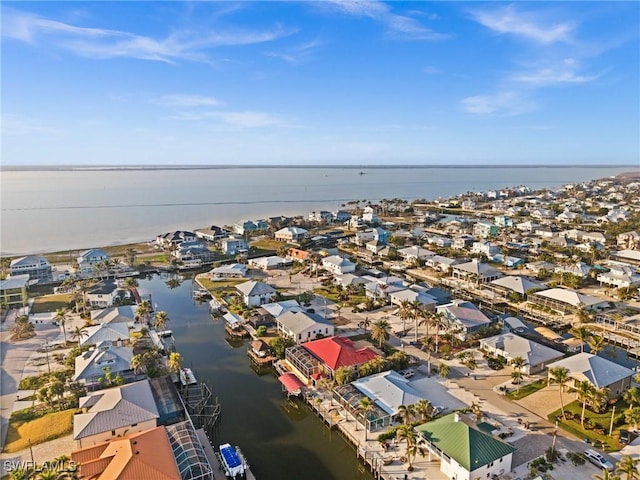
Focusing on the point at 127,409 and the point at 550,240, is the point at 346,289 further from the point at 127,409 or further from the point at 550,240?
the point at 550,240

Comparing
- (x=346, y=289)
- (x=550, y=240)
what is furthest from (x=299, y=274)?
(x=550, y=240)

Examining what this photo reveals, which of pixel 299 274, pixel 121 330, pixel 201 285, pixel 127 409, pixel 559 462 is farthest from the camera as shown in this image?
pixel 299 274

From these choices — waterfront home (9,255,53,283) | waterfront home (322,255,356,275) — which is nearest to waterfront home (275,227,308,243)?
waterfront home (322,255,356,275)

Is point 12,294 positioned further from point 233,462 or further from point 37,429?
point 233,462

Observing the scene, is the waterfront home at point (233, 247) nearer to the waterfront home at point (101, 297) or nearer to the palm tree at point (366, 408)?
the waterfront home at point (101, 297)

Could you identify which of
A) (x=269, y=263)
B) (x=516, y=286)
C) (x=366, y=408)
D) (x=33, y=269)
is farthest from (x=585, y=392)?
(x=33, y=269)

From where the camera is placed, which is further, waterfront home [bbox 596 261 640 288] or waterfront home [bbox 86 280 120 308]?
waterfront home [bbox 596 261 640 288]

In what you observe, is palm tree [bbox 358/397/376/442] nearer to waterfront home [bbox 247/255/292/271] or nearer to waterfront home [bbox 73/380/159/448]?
waterfront home [bbox 73/380/159/448]
